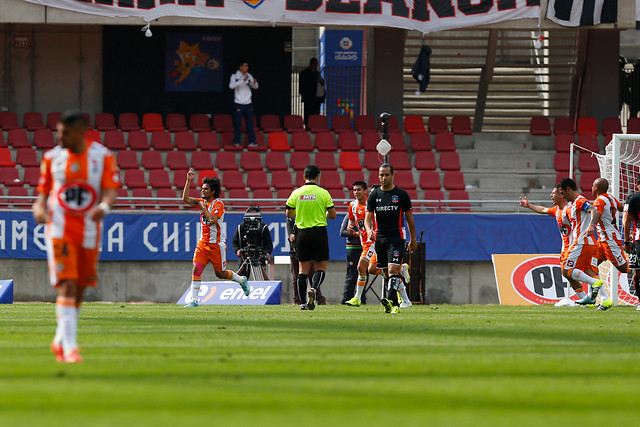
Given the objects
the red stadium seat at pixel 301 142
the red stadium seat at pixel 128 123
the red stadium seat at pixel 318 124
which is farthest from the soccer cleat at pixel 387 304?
the red stadium seat at pixel 128 123

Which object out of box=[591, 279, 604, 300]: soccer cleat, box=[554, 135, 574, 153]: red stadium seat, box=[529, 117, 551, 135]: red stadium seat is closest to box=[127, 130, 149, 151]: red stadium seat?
box=[529, 117, 551, 135]: red stadium seat

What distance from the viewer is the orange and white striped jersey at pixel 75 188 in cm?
805

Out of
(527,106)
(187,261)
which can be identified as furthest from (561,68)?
(187,261)

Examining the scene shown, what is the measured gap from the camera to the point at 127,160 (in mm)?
26859

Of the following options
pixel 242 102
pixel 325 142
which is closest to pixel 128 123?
pixel 242 102

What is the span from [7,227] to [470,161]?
1187cm

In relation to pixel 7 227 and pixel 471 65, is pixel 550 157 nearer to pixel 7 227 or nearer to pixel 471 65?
pixel 471 65

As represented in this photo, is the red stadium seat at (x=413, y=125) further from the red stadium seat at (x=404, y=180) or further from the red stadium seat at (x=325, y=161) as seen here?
the red stadium seat at (x=404, y=180)

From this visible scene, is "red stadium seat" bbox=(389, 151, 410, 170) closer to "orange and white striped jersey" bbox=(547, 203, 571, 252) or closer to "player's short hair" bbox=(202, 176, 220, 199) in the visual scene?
"orange and white striped jersey" bbox=(547, 203, 571, 252)

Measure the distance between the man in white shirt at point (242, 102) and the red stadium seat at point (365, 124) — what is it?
300cm

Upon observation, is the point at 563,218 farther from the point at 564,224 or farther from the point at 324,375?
the point at 324,375

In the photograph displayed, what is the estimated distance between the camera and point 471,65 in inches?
1324

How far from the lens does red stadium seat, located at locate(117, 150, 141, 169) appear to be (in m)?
26.7

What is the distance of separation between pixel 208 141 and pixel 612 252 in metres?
12.7
